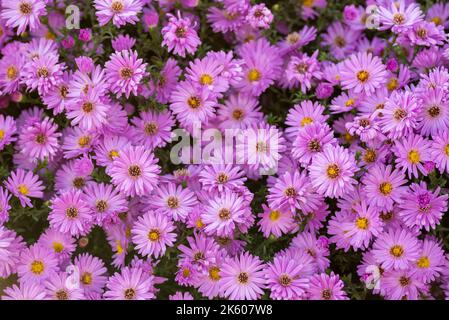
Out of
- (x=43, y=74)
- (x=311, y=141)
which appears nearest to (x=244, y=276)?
(x=311, y=141)

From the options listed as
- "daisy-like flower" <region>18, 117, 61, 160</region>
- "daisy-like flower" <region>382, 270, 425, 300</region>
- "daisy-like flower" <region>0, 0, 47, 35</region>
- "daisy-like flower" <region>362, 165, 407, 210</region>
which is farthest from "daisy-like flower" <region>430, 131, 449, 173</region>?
"daisy-like flower" <region>0, 0, 47, 35</region>

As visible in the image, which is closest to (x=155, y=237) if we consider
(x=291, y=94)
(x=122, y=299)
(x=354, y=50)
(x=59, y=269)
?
(x=122, y=299)

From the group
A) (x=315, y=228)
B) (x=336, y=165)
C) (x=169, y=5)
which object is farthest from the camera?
(x=169, y=5)

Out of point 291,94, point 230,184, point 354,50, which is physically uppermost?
point 354,50

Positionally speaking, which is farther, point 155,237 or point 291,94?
point 291,94

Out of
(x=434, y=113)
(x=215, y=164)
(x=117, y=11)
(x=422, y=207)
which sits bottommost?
(x=422, y=207)

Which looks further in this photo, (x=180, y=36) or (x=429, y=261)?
(x=180, y=36)

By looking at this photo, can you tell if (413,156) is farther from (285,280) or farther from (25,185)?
(25,185)
